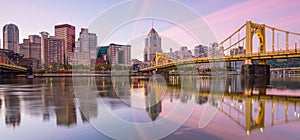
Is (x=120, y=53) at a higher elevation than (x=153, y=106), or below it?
higher

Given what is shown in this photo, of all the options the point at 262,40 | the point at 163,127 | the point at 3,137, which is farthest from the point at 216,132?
the point at 262,40

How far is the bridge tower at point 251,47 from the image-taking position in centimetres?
6250

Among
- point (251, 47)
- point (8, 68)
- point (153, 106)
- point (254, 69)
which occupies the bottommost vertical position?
point (153, 106)

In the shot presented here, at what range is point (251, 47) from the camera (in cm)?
6694

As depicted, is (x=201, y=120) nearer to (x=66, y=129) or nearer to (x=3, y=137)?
(x=66, y=129)

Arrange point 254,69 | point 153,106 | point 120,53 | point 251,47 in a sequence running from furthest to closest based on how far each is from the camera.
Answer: point 120,53
point 251,47
point 254,69
point 153,106

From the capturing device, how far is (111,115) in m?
10.7

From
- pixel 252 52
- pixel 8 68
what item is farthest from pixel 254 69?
pixel 8 68

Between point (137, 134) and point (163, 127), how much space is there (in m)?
1.28

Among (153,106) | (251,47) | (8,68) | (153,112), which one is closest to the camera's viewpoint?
(153,112)

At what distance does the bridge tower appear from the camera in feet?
205

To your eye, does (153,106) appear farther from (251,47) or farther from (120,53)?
(120,53)

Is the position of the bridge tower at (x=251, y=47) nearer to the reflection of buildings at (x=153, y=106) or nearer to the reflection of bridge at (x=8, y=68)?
the reflection of buildings at (x=153, y=106)

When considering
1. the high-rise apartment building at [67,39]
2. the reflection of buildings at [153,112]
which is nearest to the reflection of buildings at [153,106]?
the reflection of buildings at [153,112]
